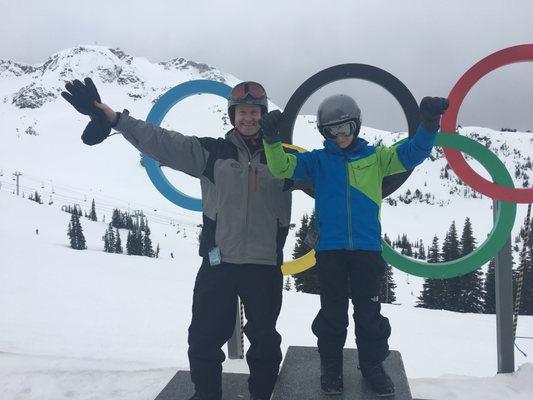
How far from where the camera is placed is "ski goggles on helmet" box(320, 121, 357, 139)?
110 inches

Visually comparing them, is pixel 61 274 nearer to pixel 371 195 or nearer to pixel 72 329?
pixel 72 329

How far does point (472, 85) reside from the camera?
3455 millimetres

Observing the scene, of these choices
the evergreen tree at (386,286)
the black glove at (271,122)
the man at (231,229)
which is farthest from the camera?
the evergreen tree at (386,286)

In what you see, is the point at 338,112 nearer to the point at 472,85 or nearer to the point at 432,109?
the point at 432,109

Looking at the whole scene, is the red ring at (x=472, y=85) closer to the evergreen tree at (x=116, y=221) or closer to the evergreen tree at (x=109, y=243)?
the evergreen tree at (x=109, y=243)

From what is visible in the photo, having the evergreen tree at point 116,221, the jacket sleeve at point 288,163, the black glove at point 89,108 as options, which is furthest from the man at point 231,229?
the evergreen tree at point 116,221

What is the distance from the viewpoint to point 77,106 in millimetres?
2656

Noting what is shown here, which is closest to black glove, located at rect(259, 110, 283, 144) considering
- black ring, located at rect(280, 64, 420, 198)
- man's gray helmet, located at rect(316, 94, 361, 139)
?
man's gray helmet, located at rect(316, 94, 361, 139)

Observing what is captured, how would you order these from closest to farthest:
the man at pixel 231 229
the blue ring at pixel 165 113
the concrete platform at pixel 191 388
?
1. the man at pixel 231 229
2. the concrete platform at pixel 191 388
3. the blue ring at pixel 165 113

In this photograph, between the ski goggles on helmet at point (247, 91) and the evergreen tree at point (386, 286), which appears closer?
the ski goggles on helmet at point (247, 91)

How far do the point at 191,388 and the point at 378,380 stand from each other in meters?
1.23

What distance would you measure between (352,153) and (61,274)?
11.3m

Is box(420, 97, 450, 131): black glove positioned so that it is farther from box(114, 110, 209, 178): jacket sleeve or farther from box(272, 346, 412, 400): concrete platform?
box(272, 346, 412, 400): concrete platform

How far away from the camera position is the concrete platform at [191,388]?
2986 mm
